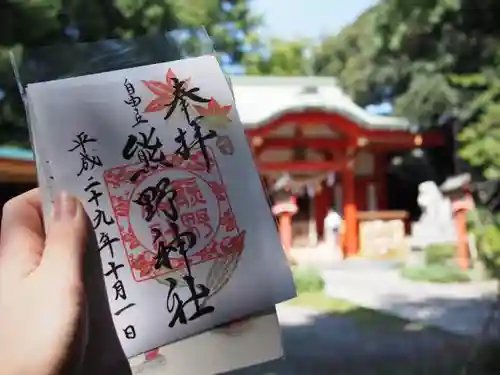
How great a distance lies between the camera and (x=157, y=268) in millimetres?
549

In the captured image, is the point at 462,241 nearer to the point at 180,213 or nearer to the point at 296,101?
the point at 296,101

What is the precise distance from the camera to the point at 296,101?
366 inches

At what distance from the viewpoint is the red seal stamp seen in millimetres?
549

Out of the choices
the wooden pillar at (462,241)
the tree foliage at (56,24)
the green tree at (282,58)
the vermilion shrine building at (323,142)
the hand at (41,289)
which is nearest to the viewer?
the hand at (41,289)

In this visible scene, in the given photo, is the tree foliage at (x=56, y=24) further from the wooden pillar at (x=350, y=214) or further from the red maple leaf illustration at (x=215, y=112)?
the wooden pillar at (x=350, y=214)

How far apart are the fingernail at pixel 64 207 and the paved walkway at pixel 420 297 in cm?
450

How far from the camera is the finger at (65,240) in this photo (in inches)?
19.6

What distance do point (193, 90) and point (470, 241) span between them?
319 inches

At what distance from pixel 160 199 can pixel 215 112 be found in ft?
0.33

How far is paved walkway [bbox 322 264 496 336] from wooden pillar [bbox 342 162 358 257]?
1.16 meters

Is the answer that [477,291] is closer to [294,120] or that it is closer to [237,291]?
[294,120]

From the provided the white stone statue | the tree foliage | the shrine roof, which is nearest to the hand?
the tree foliage

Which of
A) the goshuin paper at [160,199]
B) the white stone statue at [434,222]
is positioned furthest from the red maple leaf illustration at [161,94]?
the white stone statue at [434,222]

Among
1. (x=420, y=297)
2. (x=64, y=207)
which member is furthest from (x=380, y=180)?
(x=64, y=207)
